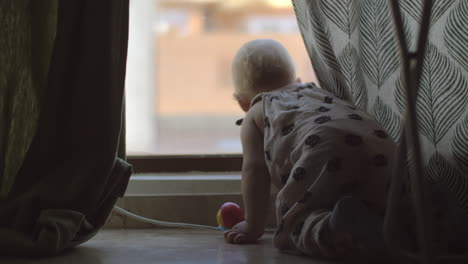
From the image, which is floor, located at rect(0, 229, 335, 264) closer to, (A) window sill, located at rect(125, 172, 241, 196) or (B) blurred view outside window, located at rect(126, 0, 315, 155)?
(A) window sill, located at rect(125, 172, 241, 196)

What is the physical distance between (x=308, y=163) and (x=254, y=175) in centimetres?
21

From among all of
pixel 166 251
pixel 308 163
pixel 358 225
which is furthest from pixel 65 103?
pixel 358 225

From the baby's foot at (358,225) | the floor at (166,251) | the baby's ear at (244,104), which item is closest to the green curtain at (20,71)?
the floor at (166,251)

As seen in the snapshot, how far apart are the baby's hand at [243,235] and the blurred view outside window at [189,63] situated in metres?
0.43

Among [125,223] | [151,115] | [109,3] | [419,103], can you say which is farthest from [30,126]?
[419,103]

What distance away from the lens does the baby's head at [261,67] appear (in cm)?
133

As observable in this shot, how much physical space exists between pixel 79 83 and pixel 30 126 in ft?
0.41

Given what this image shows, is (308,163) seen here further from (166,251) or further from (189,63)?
(189,63)

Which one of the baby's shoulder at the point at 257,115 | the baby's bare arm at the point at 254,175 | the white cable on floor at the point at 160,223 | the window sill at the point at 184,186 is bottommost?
the white cable on floor at the point at 160,223

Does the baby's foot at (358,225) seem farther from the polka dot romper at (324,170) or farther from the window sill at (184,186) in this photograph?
the window sill at (184,186)

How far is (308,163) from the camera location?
3.38ft

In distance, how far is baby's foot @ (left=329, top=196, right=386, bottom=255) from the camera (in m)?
0.84

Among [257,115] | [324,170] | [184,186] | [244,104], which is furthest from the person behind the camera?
[184,186]

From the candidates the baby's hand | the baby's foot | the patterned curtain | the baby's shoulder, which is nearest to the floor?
the baby's hand
